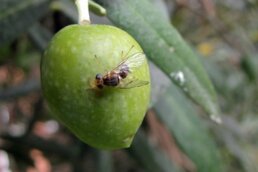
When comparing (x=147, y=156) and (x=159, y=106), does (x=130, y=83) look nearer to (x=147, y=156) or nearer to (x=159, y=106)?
(x=159, y=106)

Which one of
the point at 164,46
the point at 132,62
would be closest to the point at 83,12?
the point at 132,62

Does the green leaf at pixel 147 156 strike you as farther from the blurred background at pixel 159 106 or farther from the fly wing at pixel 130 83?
the fly wing at pixel 130 83

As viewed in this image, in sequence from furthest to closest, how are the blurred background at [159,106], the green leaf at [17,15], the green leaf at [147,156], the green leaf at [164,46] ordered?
the green leaf at [147,156] → the blurred background at [159,106] → the green leaf at [17,15] → the green leaf at [164,46]

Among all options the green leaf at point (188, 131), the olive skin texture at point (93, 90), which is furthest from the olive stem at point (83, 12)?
the green leaf at point (188, 131)

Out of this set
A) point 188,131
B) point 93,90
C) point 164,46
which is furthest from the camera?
point 188,131

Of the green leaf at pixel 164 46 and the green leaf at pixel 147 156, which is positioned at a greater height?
the green leaf at pixel 164 46
